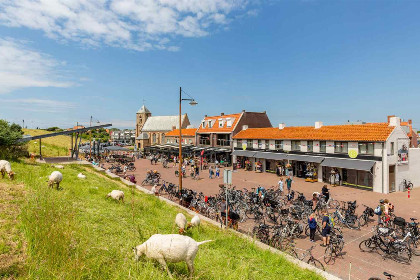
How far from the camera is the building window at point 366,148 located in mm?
21897

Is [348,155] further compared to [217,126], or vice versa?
[217,126]

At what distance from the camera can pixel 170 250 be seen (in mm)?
4266

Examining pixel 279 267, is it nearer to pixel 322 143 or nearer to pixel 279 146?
pixel 322 143

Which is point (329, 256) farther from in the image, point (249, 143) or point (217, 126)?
point (217, 126)

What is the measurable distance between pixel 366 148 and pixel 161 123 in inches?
2683

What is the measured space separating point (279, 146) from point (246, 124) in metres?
11.4

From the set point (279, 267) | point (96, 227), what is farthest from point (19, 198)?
point (279, 267)

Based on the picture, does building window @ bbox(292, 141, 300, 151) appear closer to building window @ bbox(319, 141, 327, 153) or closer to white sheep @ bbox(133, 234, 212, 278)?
building window @ bbox(319, 141, 327, 153)

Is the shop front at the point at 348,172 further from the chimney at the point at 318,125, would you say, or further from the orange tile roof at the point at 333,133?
the chimney at the point at 318,125

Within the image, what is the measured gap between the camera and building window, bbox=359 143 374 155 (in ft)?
71.8

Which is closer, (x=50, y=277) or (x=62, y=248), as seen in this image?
(x=50, y=277)

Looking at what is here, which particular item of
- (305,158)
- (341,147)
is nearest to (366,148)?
(341,147)

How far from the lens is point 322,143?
86.7 feet

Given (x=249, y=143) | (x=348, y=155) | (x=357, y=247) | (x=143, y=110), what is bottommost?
(x=357, y=247)
